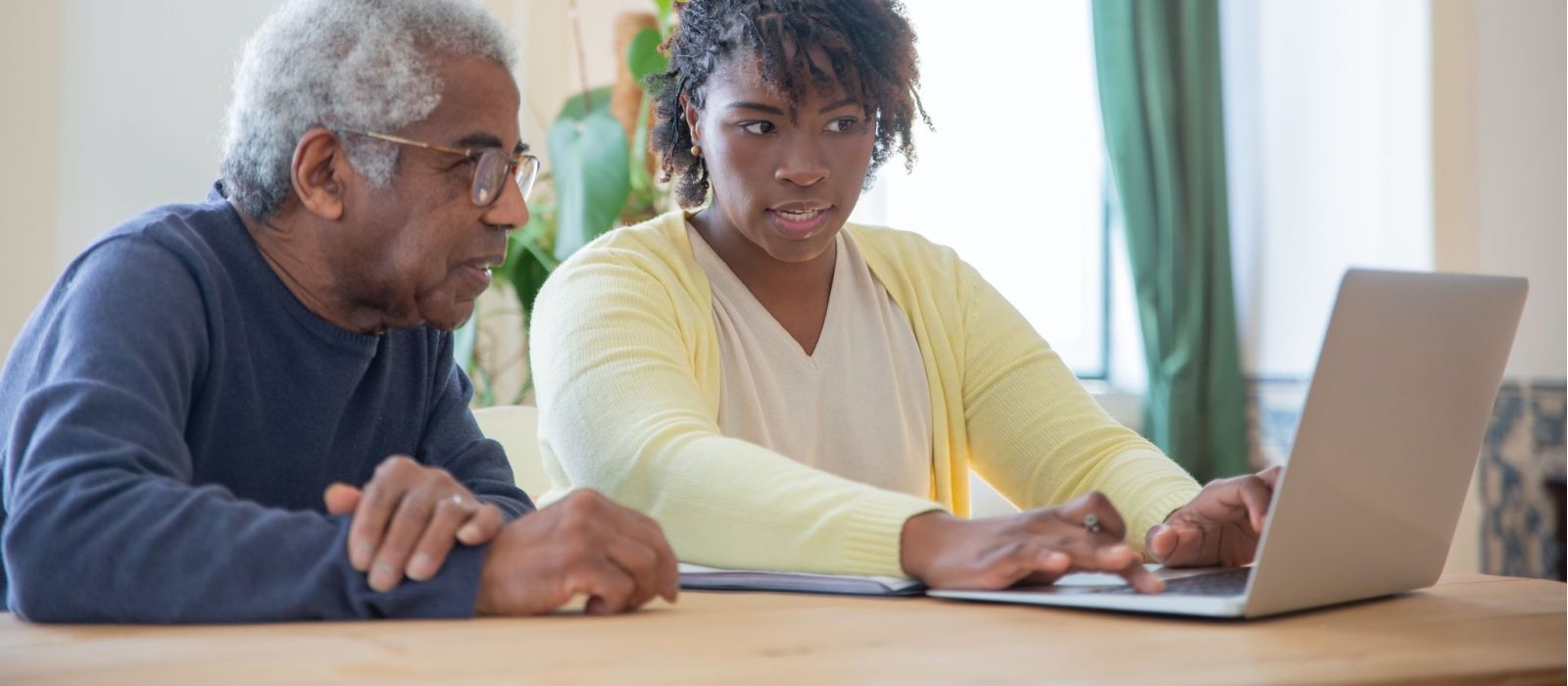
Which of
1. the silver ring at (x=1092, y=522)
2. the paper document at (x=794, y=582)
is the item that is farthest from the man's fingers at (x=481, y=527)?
the silver ring at (x=1092, y=522)

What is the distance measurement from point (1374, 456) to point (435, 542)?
662mm

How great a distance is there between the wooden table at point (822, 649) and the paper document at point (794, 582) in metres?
0.05

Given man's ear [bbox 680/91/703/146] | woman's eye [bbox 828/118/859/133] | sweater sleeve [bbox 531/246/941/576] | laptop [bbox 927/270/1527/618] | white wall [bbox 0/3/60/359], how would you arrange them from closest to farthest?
laptop [bbox 927/270/1527/618], sweater sleeve [bbox 531/246/941/576], woman's eye [bbox 828/118/859/133], man's ear [bbox 680/91/703/146], white wall [bbox 0/3/60/359]

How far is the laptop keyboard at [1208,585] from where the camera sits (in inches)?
43.4

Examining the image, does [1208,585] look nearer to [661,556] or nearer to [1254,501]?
[1254,501]

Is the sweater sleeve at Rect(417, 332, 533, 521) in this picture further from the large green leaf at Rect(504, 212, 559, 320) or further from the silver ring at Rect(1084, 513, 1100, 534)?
the large green leaf at Rect(504, 212, 559, 320)

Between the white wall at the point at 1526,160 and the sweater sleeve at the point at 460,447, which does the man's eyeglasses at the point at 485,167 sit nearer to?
the sweater sleeve at the point at 460,447

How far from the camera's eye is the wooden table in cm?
81

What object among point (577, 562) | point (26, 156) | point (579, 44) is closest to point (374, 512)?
point (577, 562)

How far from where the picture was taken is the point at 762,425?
167 cm

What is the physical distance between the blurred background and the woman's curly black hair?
3.40 feet

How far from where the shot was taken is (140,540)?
3.25 feet

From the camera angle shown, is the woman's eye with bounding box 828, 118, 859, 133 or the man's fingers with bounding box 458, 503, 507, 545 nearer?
the man's fingers with bounding box 458, 503, 507, 545

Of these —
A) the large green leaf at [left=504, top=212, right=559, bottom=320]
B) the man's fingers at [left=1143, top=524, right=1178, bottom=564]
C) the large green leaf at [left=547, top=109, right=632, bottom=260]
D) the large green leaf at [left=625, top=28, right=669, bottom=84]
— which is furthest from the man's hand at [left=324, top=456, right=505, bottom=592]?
the large green leaf at [left=504, top=212, right=559, bottom=320]
